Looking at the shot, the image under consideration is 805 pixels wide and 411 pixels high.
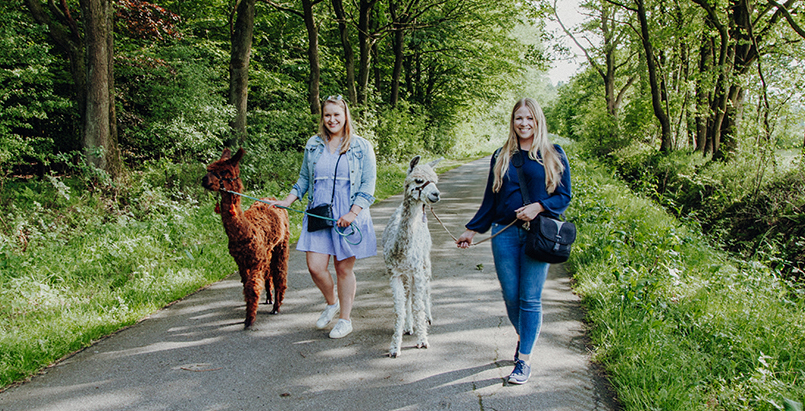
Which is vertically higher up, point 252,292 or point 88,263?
point 88,263

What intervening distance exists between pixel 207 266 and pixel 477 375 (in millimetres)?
4103

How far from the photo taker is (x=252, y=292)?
431cm

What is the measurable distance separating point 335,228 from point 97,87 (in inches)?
241

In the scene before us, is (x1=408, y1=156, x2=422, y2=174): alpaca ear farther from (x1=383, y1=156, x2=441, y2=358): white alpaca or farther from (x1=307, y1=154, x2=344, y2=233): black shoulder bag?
(x1=307, y1=154, x2=344, y2=233): black shoulder bag

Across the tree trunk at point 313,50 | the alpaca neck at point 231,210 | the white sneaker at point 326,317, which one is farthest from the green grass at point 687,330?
the tree trunk at point 313,50

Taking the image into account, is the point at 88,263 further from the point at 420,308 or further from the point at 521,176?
the point at 521,176

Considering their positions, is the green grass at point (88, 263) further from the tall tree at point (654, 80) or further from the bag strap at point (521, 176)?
the tall tree at point (654, 80)

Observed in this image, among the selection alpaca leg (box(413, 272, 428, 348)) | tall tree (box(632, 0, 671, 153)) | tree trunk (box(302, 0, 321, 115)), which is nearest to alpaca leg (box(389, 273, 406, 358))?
alpaca leg (box(413, 272, 428, 348))

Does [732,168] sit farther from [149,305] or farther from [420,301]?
[149,305]

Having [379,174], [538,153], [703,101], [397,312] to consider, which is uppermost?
[703,101]

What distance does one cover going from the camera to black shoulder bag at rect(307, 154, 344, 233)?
3973 millimetres

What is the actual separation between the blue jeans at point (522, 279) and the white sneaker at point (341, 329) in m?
1.59

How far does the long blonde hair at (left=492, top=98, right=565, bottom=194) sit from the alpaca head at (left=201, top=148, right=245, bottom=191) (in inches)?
86.8

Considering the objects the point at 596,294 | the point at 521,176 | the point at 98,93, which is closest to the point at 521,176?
the point at 521,176
